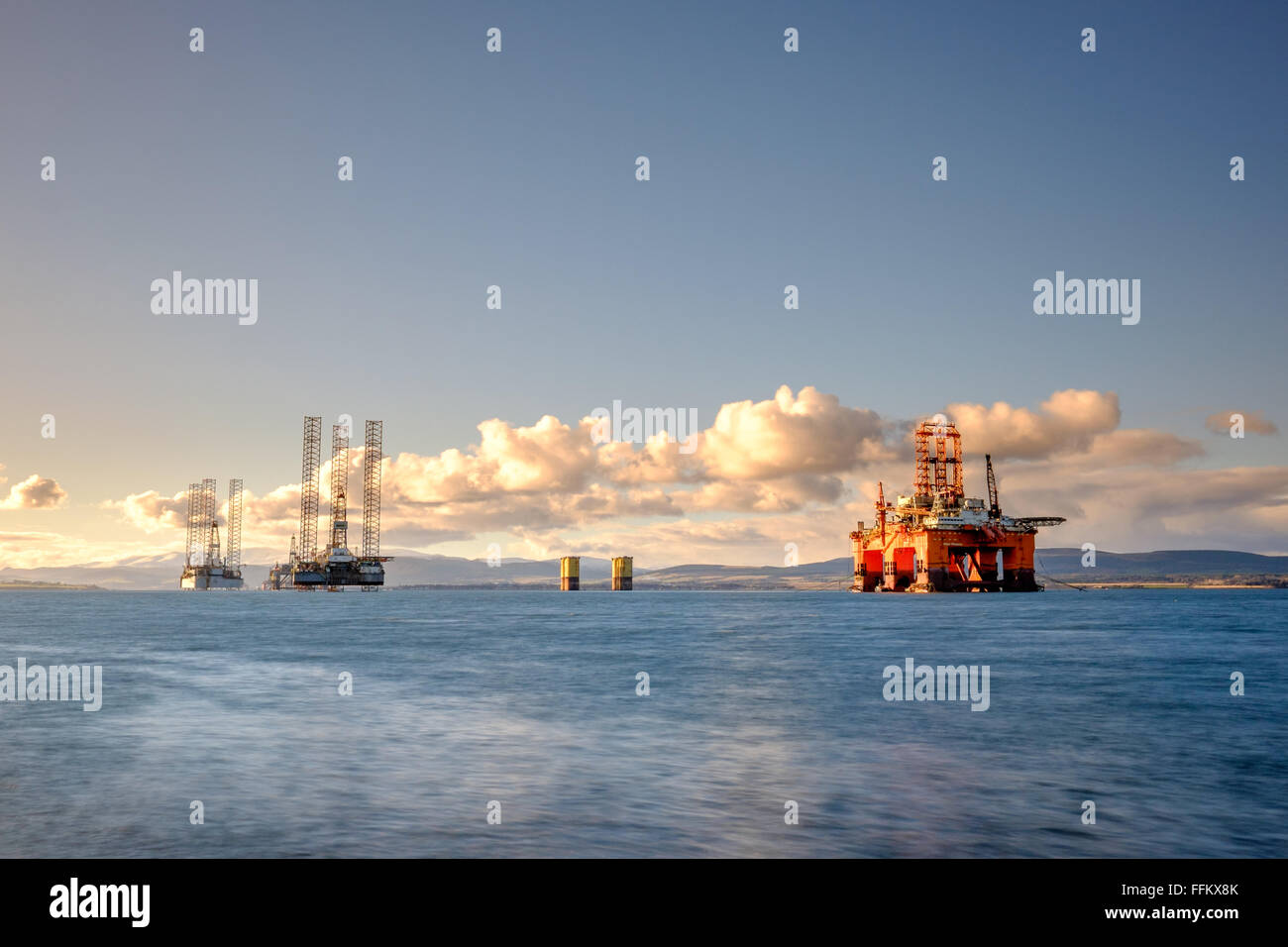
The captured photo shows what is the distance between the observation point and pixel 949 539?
135 m

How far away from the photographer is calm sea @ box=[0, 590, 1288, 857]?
45.5 feet

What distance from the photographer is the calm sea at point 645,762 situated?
13.9 m

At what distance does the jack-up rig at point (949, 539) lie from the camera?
135625mm

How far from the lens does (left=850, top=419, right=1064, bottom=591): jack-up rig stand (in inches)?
5340

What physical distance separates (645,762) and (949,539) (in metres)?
123

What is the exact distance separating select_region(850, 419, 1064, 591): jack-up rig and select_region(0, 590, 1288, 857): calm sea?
89776 mm

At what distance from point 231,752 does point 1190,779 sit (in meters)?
20.8

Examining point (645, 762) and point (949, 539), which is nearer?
point (645, 762)

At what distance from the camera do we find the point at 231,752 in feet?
68.2

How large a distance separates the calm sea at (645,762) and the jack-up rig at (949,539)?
8978 cm

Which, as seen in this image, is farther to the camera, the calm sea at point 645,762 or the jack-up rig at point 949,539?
the jack-up rig at point 949,539

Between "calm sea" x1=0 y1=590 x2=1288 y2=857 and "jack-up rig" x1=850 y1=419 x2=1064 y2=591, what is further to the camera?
"jack-up rig" x1=850 y1=419 x2=1064 y2=591
